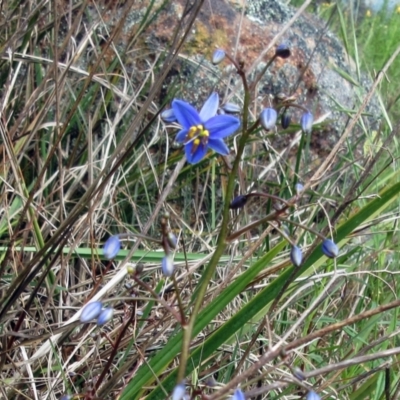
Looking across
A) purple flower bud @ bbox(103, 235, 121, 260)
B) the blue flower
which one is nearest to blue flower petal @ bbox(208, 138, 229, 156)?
the blue flower

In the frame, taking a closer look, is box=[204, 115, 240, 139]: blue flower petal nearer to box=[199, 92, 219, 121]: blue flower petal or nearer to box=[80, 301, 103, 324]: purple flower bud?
box=[199, 92, 219, 121]: blue flower petal

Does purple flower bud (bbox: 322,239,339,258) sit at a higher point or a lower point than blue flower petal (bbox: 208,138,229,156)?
lower

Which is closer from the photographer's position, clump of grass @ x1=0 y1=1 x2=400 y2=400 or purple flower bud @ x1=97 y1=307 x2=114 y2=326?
purple flower bud @ x1=97 y1=307 x2=114 y2=326

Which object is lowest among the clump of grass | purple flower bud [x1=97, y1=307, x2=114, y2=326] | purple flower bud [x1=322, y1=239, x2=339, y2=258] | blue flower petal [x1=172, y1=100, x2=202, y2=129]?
the clump of grass

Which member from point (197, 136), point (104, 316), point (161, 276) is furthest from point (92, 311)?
point (161, 276)

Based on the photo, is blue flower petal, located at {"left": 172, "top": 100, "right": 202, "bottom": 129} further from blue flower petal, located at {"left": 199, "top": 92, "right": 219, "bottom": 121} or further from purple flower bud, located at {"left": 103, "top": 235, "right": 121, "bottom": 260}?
purple flower bud, located at {"left": 103, "top": 235, "right": 121, "bottom": 260}

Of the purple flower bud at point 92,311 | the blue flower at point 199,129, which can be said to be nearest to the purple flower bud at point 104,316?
the purple flower bud at point 92,311

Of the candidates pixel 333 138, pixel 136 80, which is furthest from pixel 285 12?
pixel 136 80

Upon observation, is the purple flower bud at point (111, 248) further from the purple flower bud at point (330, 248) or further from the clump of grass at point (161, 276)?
the purple flower bud at point (330, 248)

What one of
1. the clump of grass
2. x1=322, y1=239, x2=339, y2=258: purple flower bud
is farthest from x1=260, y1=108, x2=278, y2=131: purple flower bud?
x1=322, y1=239, x2=339, y2=258: purple flower bud
